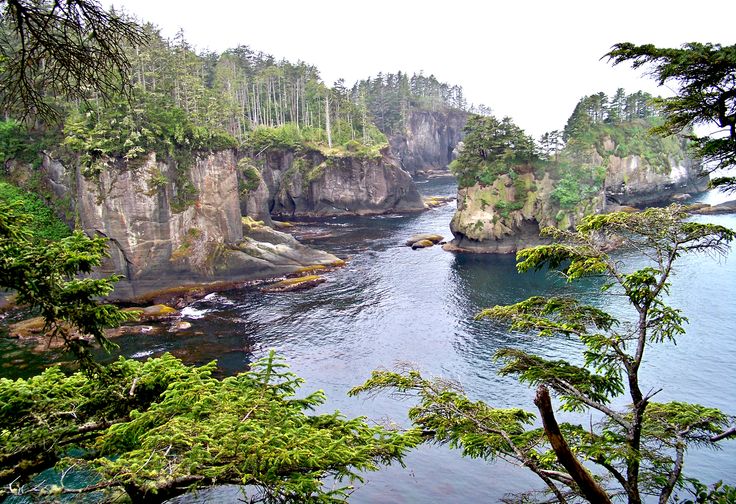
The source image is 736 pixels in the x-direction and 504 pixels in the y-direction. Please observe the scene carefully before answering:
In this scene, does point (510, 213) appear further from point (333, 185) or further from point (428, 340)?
point (333, 185)

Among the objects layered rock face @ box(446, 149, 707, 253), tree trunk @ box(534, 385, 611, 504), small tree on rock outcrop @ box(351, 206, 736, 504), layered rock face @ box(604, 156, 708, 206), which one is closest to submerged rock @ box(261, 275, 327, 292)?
layered rock face @ box(446, 149, 707, 253)

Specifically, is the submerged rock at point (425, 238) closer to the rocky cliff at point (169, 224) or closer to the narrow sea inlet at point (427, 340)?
the narrow sea inlet at point (427, 340)

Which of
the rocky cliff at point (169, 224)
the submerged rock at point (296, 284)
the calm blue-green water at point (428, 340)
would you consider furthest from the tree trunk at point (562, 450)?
the rocky cliff at point (169, 224)

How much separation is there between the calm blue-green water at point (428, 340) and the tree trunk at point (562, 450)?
788 centimetres

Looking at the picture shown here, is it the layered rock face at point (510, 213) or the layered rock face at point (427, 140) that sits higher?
the layered rock face at point (427, 140)

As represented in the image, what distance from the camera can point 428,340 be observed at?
36.3 meters

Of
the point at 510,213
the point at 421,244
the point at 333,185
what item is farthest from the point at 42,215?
the point at 510,213

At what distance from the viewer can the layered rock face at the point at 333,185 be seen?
281 ft

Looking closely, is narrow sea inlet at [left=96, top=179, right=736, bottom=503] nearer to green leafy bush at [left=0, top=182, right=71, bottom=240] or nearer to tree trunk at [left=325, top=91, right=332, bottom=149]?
green leafy bush at [left=0, top=182, right=71, bottom=240]

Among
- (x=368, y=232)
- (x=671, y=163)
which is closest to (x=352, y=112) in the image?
(x=368, y=232)

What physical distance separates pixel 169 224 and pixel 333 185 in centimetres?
4339

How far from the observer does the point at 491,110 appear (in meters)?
165

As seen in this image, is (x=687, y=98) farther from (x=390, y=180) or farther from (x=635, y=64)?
(x=390, y=180)

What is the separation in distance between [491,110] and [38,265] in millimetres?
170575
